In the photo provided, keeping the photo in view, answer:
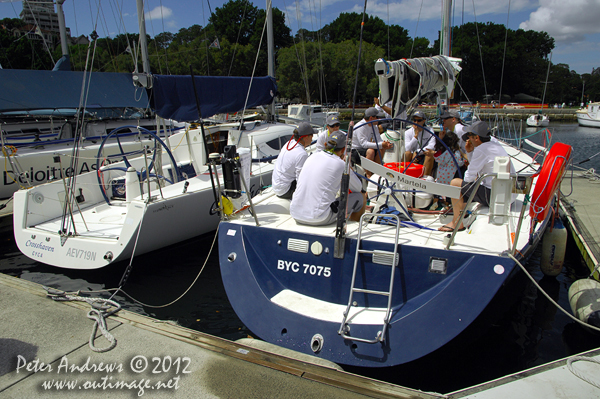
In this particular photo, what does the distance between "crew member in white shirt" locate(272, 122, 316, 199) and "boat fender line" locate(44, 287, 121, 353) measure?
2.20 meters

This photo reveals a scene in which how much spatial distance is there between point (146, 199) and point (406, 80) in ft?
13.4

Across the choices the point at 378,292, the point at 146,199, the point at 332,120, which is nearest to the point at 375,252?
the point at 378,292

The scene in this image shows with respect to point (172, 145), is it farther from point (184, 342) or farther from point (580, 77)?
point (580, 77)

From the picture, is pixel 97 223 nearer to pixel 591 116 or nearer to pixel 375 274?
pixel 375 274

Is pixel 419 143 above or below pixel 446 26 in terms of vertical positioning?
below

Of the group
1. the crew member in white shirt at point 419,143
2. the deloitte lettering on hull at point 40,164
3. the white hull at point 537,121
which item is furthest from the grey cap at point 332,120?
the white hull at point 537,121

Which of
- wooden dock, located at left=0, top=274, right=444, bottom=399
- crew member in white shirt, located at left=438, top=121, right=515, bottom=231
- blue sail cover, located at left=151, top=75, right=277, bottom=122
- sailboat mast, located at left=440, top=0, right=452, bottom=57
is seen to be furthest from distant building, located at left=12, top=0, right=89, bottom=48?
crew member in white shirt, located at left=438, top=121, right=515, bottom=231

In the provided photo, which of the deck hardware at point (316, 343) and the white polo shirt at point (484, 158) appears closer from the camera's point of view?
the deck hardware at point (316, 343)

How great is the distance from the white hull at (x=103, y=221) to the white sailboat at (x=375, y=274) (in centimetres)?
212

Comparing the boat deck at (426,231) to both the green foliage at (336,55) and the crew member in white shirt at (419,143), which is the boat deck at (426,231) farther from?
the green foliage at (336,55)

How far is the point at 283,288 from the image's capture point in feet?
12.0

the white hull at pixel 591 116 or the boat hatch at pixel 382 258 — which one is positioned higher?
the white hull at pixel 591 116

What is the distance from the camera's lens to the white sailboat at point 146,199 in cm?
518

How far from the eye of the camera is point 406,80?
5.57m
